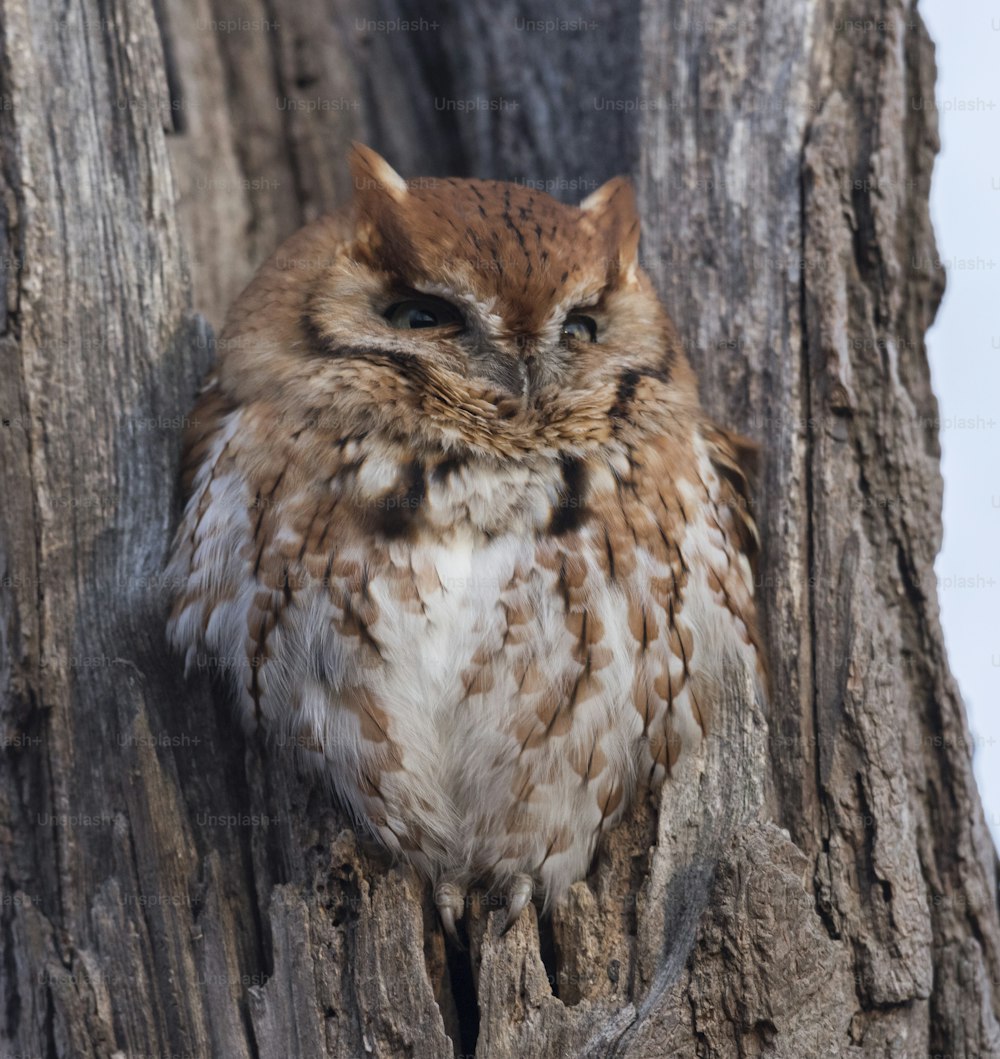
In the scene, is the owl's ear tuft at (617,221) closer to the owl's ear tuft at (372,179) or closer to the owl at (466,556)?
the owl at (466,556)

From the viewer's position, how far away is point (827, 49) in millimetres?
2996

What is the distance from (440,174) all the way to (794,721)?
211 cm

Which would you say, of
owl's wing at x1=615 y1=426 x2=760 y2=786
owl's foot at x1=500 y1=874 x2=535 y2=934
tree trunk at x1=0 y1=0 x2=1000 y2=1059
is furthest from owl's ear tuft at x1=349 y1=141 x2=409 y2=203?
owl's foot at x1=500 y1=874 x2=535 y2=934

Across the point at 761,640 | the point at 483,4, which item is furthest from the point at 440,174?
the point at 761,640

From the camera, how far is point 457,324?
93.0 inches

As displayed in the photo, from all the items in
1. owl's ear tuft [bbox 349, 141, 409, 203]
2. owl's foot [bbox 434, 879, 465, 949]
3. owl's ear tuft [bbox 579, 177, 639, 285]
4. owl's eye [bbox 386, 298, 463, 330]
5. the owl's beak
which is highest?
owl's ear tuft [bbox 349, 141, 409, 203]

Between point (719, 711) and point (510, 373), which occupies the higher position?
point (510, 373)

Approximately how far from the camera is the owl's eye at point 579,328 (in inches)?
95.8

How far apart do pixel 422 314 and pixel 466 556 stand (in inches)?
19.7

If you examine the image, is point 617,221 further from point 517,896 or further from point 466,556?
point 517,896

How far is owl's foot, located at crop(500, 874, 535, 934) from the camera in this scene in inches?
90.4

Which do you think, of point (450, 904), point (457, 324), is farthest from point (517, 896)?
point (457, 324)

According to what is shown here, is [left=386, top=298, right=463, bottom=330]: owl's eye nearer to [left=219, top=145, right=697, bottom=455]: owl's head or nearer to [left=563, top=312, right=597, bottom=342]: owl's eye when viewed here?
[left=219, top=145, right=697, bottom=455]: owl's head

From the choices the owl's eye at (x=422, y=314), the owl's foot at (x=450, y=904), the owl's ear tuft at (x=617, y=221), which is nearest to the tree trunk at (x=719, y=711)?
the owl's foot at (x=450, y=904)
